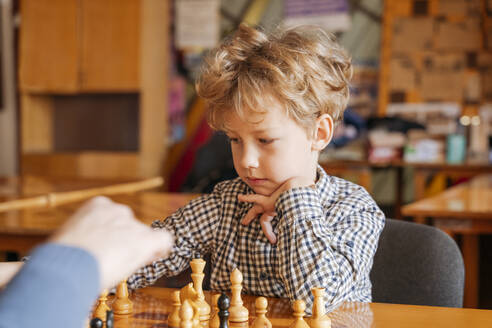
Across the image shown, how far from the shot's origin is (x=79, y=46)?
17.4 feet

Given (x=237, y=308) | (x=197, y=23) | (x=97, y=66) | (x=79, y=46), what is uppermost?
(x=197, y=23)

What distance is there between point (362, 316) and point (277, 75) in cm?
48

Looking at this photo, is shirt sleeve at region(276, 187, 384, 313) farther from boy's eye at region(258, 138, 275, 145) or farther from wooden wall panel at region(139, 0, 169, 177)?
wooden wall panel at region(139, 0, 169, 177)

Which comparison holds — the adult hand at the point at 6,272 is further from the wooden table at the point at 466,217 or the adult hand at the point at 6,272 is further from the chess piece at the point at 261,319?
the wooden table at the point at 466,217

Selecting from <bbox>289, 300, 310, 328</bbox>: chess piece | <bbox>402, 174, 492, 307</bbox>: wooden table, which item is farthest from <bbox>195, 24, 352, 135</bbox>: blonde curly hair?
<bbox>402, 174, 492, 307</bbox>: wooden table

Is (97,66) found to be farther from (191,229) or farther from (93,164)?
(191,229)

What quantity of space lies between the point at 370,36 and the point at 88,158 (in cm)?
282

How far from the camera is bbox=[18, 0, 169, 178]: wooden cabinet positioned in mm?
5172

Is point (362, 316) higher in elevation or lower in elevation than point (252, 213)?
lower

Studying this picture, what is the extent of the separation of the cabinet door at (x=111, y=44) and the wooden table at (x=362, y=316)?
4.46m

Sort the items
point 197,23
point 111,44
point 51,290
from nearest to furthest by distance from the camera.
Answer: point 51,290 < point 111,44 < point 197,23

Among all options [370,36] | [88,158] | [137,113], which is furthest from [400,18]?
[88,158]

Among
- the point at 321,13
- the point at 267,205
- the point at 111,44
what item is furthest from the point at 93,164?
the point at 267,205

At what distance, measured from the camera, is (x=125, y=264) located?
47cm
